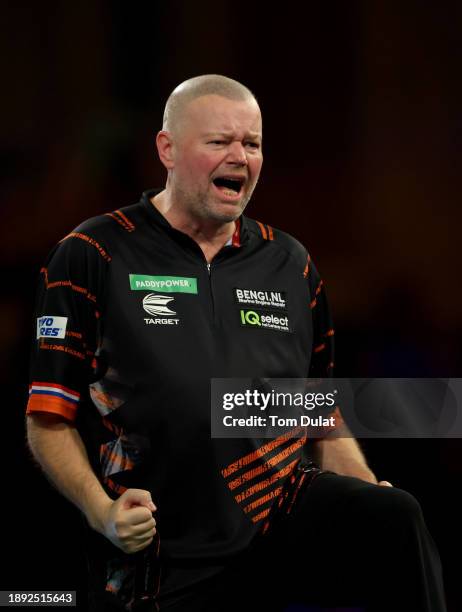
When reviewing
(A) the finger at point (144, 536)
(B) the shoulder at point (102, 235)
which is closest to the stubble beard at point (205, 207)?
(B) the shoulder at point (102, 235)

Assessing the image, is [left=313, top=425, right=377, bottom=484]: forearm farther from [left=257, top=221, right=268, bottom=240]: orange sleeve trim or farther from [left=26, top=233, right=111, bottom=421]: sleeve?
[left=26, top=233, right=111, bottom=421]: sleeve

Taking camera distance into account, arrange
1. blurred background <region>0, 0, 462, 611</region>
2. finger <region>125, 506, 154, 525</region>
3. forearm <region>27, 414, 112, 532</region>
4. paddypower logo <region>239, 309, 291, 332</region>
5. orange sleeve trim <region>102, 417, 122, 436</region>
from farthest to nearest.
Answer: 1. blurred background <region>0, 0, 462, 611</region>
2. paddypower logo <region>239, 309, 291, 332</region>
3. orange sleeve trim <region>102, 417, 122, 436</region>
4. forearm <region>27, 414, 112, 532</region>
5. finger <region>125, 506, 154, 525</region>

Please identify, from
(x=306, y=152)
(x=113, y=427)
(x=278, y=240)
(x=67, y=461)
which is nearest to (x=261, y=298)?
(x=278, y=240)

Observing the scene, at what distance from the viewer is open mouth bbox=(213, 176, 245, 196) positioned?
2.07m

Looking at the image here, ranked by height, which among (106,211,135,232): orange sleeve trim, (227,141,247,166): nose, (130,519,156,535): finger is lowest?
(130,519,156,535): finger

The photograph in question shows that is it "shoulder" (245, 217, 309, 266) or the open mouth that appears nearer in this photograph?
the open mouth

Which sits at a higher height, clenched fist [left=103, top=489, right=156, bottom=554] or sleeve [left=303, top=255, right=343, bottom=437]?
sleeve [left=303, top=255, right=343, bottom=437]

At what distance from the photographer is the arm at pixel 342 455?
2.16 metres

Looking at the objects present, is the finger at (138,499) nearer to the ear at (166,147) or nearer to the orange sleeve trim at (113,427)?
the orange sleeve trim at (113,427)

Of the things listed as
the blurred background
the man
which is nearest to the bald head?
the man

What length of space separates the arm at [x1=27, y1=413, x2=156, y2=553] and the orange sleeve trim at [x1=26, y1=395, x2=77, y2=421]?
0.02 meters

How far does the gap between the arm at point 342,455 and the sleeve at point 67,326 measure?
0.57 metres
